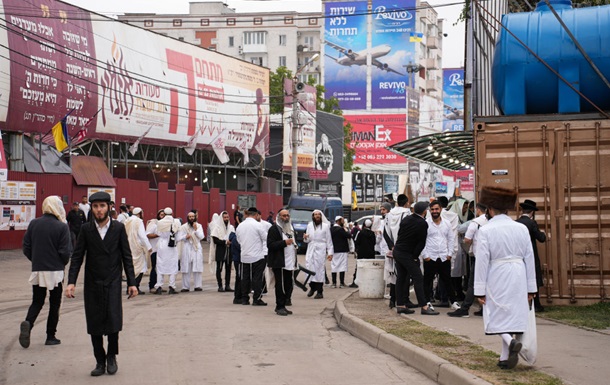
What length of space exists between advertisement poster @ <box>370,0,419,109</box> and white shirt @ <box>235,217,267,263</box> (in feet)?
322

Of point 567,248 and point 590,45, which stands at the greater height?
point 590,45

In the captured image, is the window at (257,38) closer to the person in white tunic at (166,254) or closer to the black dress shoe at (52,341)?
the person in white tunic at (166,254)

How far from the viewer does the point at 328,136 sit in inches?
2884

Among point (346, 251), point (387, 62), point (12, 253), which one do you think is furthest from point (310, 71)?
point (346, 251)

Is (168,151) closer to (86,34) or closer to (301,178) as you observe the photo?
(86,34)

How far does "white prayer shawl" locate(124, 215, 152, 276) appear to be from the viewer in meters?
20.4

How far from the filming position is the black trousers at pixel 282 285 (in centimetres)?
1644

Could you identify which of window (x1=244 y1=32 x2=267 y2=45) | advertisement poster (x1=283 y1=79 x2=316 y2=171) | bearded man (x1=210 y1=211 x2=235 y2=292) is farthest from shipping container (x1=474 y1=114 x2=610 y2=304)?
window (x1=244 y1=32 x2=267 y2=45)

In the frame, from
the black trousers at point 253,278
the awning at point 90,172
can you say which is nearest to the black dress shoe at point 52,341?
the black trousers at point 253,278

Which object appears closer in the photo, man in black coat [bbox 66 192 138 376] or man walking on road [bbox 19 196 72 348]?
man in black coat [bbox 66 192 138 376]

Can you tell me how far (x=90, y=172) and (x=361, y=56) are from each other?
78.6 meters

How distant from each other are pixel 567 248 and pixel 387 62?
101 m

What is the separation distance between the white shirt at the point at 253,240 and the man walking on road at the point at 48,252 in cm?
555

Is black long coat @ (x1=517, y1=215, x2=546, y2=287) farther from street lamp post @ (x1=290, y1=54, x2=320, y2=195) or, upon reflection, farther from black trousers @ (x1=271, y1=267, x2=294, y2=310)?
street lamp post @ (x1=290, y1=54, x2=320, y2=195)
